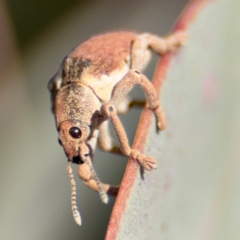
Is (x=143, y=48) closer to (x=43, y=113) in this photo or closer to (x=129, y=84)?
(x=129, y=84)

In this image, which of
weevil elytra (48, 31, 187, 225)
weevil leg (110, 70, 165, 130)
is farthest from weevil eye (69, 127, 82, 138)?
weevil leg (110, 70, 165, 130)

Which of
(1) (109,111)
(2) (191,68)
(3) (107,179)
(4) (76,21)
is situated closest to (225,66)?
(2) (191,68)

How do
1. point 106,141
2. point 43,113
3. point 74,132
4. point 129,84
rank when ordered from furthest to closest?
1. point 43,113
2. point 106,141
3. point 129,84
4. point 74,132

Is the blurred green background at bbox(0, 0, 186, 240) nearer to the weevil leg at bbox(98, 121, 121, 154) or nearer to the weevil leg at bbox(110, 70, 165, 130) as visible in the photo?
the weevil leg at bbox(98, 121, 121, 154)

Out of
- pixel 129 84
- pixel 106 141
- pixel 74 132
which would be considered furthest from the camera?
pixel 106 141

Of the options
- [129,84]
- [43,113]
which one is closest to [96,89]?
[129,84]

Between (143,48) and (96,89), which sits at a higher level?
(143,48)
